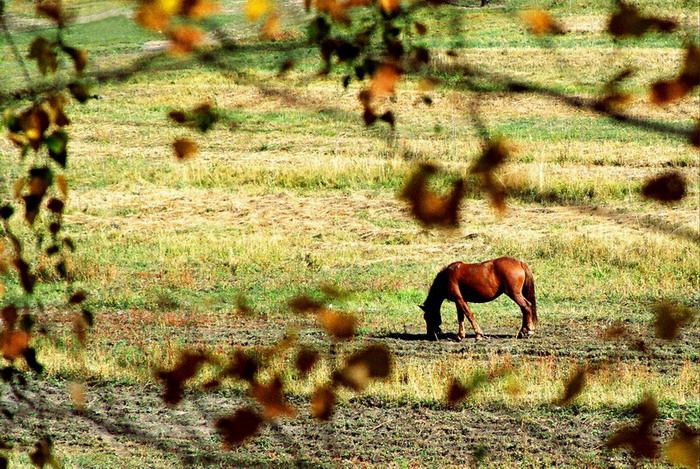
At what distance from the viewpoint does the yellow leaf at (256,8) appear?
2.09m

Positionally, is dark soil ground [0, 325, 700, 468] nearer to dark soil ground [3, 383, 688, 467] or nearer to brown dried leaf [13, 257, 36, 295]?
dark soil ground [3, 383, 688, 467]

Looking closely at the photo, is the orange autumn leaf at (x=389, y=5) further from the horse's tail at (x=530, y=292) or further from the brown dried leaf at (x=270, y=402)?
the horse's tail at (x=530, y=292)

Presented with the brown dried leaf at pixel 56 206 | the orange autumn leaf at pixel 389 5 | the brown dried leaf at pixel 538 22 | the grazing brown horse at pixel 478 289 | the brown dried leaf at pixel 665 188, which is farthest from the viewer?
the grazing brown horse at pixel 478 289

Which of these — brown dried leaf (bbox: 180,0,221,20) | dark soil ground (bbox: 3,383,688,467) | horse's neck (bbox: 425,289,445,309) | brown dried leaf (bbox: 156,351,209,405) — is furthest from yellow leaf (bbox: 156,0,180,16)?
horse's neck (bbox: 425,289,445,309)

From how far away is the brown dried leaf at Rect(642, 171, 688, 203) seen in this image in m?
2.19

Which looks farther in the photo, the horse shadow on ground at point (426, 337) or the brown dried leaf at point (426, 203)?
the horse shadow on ground at point (426, 337)

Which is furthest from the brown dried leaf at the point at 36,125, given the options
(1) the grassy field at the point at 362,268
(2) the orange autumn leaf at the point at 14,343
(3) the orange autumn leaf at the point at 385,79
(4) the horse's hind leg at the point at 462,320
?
(4) the horse's hind leg at the point at 462,320

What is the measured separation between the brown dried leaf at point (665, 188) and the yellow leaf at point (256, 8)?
99 cm

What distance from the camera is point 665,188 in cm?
221

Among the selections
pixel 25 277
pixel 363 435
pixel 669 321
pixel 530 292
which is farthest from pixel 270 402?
pixel 530 292

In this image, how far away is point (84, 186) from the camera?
2205 cm

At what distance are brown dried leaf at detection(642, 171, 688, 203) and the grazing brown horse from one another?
30.2ft

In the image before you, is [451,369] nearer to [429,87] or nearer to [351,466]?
[351,466]

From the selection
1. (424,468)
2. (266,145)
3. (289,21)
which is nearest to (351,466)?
(424,468)
